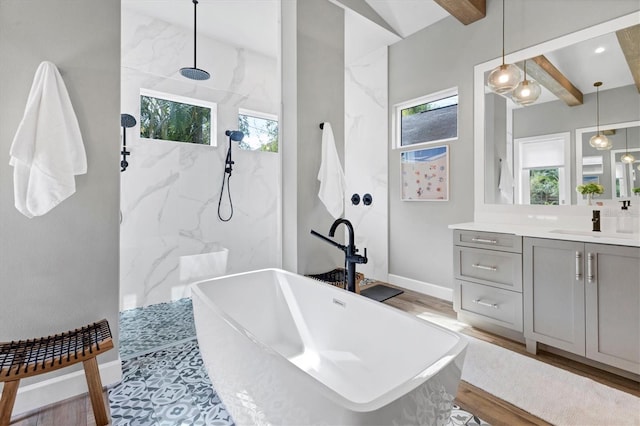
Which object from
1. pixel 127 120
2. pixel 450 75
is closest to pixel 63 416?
pixel 127 120

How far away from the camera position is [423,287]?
342cm

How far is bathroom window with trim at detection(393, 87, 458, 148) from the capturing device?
10.5ft

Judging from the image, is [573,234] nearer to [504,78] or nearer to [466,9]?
[504,78]

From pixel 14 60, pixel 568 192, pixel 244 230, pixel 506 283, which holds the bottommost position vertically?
pixel 506 283

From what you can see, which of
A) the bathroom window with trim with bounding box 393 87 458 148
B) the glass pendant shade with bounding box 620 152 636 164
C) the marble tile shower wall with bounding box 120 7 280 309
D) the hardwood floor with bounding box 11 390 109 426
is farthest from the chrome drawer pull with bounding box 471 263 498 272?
the hardwood floor with bounding box 11 390 109 426

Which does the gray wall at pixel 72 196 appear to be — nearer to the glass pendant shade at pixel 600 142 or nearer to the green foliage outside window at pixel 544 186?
the green foliage outside window at pixel 544 186

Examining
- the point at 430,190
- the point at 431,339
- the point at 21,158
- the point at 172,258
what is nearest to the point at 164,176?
the point at 172,258

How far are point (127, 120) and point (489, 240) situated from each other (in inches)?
108

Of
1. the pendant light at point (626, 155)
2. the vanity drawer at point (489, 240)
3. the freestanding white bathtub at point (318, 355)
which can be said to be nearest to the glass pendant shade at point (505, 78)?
the pendant light at point (626, 155)

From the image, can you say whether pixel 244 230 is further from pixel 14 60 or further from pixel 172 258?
pixel 14 60

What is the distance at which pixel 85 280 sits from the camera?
172 centimetres

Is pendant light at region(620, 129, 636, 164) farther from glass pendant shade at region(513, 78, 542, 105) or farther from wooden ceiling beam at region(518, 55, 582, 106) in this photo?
glass pendant shade at region(513, 78, 542, 105)

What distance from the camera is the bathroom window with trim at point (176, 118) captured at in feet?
6.67

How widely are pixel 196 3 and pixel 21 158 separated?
160 cm
